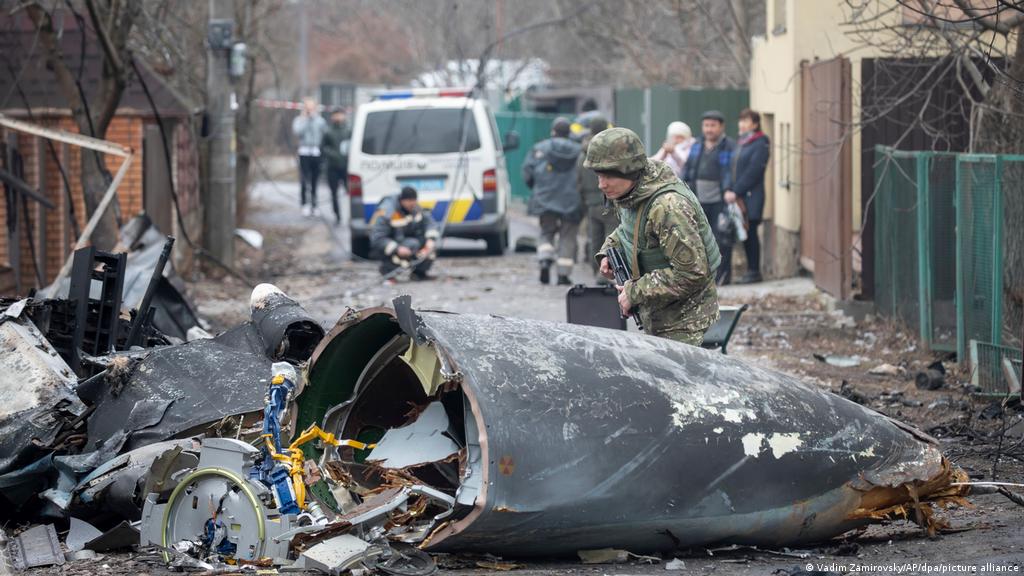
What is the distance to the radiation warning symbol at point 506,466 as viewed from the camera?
15.4 ft

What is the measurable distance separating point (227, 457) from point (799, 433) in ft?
7.30

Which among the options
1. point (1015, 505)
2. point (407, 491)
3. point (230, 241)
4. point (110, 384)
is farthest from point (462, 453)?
point (230, 241)

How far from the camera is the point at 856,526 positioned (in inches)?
213

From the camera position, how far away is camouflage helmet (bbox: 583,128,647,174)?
19.5 feet

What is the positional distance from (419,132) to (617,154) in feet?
38.9

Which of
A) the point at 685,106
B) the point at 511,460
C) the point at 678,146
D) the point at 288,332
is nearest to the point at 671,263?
the point at 511,460

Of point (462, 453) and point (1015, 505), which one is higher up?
point (462, 453)

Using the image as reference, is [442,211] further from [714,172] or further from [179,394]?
[179,394]

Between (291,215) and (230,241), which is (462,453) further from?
(291,215)

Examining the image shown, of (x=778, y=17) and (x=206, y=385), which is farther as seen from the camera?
(x=778, y=17)

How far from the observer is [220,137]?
15.0m

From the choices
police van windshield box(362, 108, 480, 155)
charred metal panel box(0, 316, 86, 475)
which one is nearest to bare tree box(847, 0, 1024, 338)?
charred metal panel box(0, 316, 86, 475)

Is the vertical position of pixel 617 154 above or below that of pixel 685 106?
below

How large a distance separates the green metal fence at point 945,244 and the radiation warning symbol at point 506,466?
484 cm
